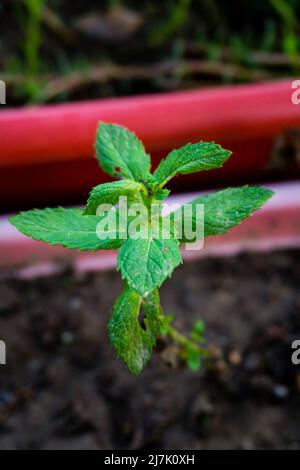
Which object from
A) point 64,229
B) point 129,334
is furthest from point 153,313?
point 64,229

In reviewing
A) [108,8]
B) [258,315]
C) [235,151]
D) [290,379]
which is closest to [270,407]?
[290,379]

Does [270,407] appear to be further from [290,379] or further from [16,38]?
[16,38]

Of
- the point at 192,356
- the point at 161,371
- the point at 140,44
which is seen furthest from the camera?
the point at 140,44

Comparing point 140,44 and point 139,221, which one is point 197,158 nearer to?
point 139,221

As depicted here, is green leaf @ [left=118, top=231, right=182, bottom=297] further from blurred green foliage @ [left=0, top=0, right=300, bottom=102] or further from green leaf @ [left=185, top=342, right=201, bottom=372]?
blurred green foliage @ [left=0, top=0, right=300, bottom=102]

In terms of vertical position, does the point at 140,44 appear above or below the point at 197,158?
above

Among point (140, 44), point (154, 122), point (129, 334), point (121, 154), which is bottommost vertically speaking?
point (129, 334)

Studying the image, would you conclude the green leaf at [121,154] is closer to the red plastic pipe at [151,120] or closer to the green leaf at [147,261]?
the green leaf at [147,261]
